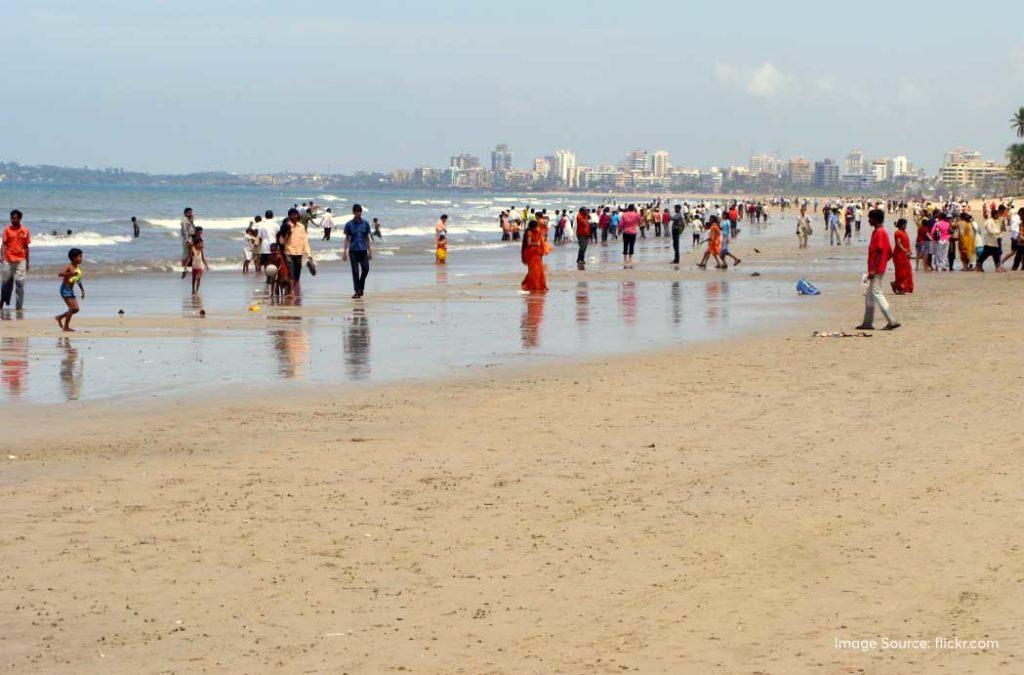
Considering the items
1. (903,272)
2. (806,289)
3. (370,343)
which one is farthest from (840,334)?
(806,289)

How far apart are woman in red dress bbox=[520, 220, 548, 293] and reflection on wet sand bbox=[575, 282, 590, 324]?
736mm

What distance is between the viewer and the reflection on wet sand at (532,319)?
17875 millimetres

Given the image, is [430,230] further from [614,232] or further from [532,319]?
[532,319]

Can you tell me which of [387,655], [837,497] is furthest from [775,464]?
[387,655]

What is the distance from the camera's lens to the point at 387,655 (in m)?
5.85

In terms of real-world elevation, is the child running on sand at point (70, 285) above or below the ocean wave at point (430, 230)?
above

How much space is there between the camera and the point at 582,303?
24125 mm

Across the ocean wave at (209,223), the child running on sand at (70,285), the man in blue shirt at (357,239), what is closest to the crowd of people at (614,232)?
the man in blue shirt at (357,239)

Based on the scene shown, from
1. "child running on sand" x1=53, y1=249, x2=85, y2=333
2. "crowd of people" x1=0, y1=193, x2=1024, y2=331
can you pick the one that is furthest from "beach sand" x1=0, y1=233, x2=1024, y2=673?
"crowd of people" x1=0, y1=193, x2=1024, y2=331

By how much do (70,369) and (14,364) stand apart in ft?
2.57

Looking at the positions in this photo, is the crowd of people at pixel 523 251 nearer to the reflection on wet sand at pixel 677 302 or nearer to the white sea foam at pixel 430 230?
the reflection on wet sand at pixel 677 302

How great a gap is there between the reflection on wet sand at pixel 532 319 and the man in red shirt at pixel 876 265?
4025 millimetres

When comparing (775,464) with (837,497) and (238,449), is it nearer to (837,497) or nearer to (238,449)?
(837,497)

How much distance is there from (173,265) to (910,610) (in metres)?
34.6
